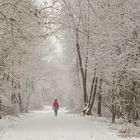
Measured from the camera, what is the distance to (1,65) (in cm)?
1563

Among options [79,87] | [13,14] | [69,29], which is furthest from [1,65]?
[79,87]

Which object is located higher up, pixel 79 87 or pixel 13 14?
pixel 13 14

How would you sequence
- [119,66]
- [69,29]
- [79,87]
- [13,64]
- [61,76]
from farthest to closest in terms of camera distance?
[61,76] < [79,87] < [69,29] < [13,64] < [119,66]

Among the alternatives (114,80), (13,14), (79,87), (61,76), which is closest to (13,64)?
(13,14)

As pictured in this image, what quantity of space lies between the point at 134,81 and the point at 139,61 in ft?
5.00

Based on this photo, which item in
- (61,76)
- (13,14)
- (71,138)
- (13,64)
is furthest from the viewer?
(61,76)

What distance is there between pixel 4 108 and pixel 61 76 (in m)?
51.1

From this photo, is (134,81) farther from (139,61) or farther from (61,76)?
(61,76)

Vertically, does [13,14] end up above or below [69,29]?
below

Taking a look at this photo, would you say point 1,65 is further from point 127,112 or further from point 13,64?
point 127,112

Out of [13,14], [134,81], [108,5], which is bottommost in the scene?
[134,81]

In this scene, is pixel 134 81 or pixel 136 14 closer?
pixel 136 14

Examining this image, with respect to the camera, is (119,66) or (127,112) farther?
(127,112)

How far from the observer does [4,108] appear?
26188 millimetres
